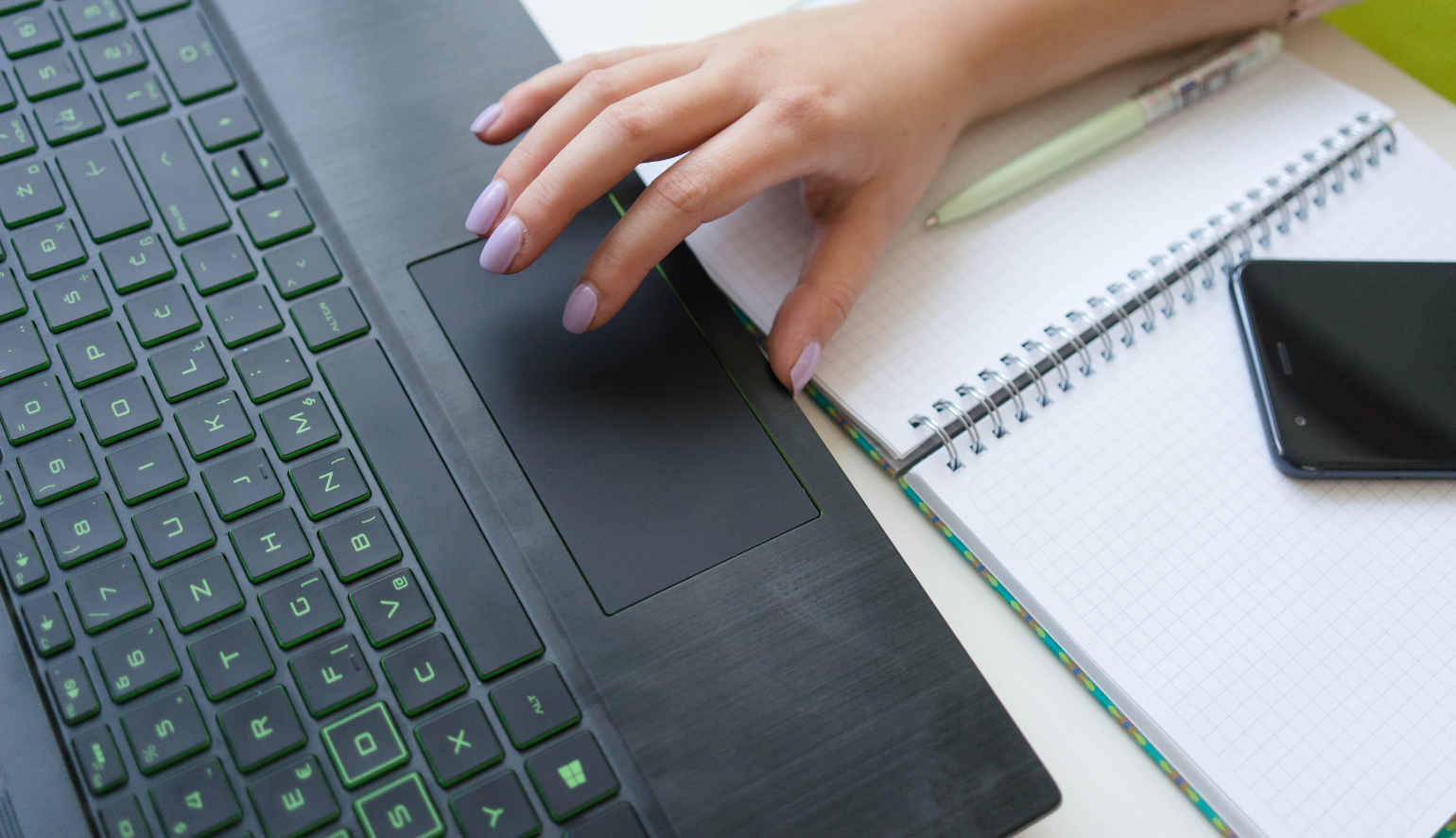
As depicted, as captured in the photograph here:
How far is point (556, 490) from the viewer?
18.5 inches

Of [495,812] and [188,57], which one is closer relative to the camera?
Answer: [495,812]

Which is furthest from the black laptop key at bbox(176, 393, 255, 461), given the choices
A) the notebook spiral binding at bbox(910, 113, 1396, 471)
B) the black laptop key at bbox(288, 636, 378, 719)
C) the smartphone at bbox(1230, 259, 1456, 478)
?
the smartphone at bbox(1230, 259, 1456, 478)

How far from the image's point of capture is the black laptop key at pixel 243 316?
1.54 feet

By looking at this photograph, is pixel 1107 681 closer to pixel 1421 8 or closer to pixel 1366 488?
pixel 1366 488

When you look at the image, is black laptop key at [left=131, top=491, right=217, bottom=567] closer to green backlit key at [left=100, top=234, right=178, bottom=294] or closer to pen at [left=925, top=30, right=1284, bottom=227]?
green backlit key at [left=100, top=234, right=178, bottom=294]

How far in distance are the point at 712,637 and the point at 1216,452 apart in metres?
Answer: 0.30

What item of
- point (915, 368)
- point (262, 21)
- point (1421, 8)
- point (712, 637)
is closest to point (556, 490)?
point (712, 637)

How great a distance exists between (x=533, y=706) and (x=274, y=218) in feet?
0.90

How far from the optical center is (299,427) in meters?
0.45

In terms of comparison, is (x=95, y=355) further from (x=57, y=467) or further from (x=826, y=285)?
(x=826, y=285)

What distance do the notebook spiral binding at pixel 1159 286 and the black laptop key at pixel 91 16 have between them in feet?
1.55

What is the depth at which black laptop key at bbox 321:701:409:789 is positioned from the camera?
0.40m

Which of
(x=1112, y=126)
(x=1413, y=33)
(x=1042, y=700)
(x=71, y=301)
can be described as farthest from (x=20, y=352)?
Answer: (x=1413, y=33)

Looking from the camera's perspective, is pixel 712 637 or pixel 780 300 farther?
pixel 780 300
